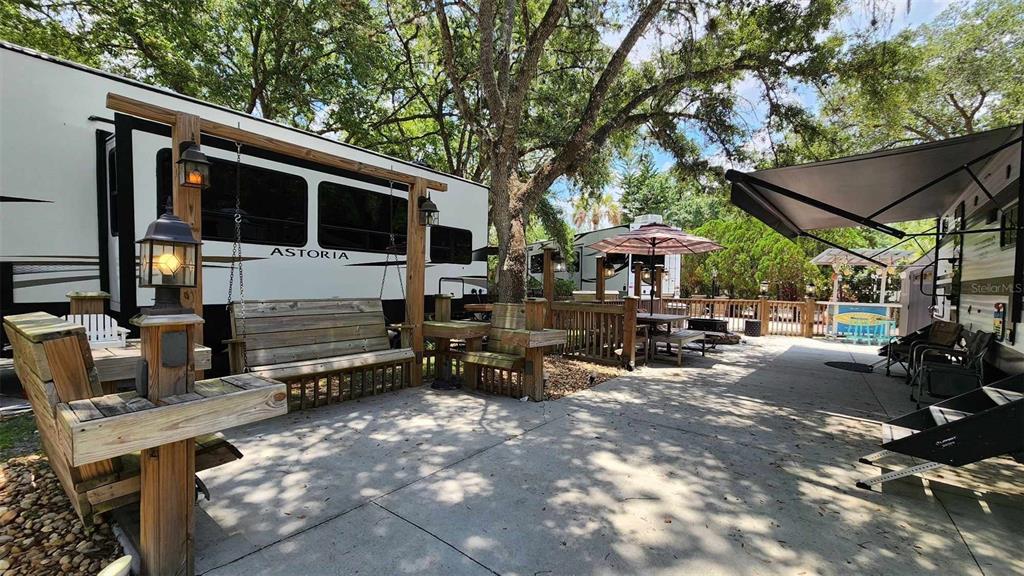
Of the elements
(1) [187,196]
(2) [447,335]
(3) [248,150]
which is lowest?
(2) [447,335]

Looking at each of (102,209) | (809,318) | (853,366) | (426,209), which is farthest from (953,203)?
(102,209)

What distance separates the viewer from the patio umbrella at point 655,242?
24.6 ft

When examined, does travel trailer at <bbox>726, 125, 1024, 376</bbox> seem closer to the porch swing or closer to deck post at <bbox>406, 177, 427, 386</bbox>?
deck post at <bbox>406, 177, 427, 386</bbox>

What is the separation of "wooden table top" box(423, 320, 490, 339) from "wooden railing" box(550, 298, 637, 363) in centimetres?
215

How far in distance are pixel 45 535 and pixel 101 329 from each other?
5.52 feet

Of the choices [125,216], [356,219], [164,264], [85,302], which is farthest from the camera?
[356,219]

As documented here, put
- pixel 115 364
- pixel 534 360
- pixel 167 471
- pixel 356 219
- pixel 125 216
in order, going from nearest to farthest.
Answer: pixel 167 471 → pixel 115 364 → pixel 125 216 → pixel 534 360 → pixel 356 219

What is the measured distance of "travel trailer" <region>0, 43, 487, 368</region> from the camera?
382 cm

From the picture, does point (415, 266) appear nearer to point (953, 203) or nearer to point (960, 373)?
point (960, 373)

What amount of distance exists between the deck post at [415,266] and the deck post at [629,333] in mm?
3010

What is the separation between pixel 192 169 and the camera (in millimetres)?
3096

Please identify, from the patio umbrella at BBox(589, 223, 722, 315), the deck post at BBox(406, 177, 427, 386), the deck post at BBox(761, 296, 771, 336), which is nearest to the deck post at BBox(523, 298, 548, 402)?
the deck post at BBox(406, 177, 427, 386)

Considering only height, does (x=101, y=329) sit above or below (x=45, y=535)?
above

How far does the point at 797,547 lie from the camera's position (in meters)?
2.11
